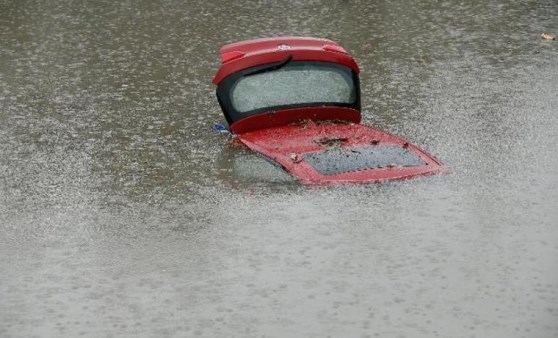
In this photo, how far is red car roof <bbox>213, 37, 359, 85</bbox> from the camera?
10242 millimetres

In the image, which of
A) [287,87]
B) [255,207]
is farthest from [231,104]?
[255,207]

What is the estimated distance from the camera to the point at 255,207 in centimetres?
892

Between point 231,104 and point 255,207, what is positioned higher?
point 231,104

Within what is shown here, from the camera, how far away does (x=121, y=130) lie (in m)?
11.2

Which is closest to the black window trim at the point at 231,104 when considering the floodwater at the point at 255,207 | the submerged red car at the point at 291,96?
the submerged red car at the point at 291,96

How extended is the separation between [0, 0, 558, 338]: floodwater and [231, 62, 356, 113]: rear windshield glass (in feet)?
1.59

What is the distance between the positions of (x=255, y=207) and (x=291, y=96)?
1678mm

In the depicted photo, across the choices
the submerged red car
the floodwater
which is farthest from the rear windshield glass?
the floodwater

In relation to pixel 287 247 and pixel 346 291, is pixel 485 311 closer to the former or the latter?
pixel 346 291

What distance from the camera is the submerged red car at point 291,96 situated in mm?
9859

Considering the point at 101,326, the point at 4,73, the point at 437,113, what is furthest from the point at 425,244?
the point at 4,73

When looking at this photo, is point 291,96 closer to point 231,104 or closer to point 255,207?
point 231,104

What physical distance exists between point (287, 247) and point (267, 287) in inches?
29.8

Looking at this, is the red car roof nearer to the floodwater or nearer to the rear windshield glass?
the rear windshield glass
